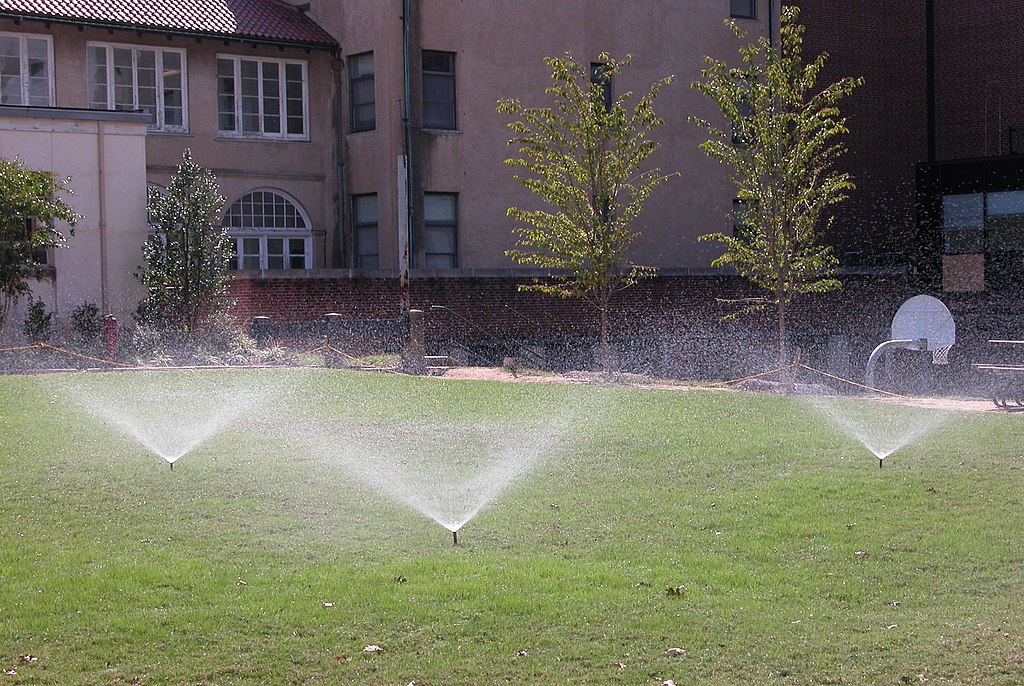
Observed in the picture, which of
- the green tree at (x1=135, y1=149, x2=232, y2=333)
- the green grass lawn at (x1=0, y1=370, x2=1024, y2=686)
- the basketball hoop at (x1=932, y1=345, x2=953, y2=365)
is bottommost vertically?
the green grass lawn at (x1=0, y1=370, x2=1024, y2=686)

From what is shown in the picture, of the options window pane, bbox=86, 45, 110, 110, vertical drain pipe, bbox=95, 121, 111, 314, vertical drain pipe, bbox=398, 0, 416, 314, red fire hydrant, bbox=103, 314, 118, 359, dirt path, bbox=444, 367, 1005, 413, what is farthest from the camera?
vertical drain pipe, bbox=398, 0, 416, 314

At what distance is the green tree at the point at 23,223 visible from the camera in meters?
23.0

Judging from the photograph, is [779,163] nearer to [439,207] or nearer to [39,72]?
[439,207]

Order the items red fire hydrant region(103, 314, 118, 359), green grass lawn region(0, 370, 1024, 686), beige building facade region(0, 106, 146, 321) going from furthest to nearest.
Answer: beige building facade region(0, 106, 146, 321), red fire hydrant region(103, 314, 118, 359), green grass lawn region(0, 370, 1024, 686)

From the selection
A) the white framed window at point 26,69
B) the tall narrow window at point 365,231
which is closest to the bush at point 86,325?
the white framed window at point 26,69

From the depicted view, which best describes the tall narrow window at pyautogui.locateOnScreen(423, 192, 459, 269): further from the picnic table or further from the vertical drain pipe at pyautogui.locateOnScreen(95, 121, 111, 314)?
the picnic table

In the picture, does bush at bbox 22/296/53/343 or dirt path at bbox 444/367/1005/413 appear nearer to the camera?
dirt path at bbox 444/367/1005/413

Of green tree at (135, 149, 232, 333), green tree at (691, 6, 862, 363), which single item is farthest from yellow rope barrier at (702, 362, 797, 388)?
green tree at (135, 149, 232, 333)

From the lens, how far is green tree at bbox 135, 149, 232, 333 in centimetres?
2498

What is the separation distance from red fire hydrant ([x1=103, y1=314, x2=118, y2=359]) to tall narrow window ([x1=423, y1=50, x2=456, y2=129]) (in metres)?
11.0

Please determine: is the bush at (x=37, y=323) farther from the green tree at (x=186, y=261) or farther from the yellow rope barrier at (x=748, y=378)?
the yellow rope barrier at (x=748, y=378)

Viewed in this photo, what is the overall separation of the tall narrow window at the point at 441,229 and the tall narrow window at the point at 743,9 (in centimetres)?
987

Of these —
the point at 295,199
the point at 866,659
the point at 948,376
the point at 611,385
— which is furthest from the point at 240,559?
the point at 295,199

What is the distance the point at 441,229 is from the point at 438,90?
3.33 meters
